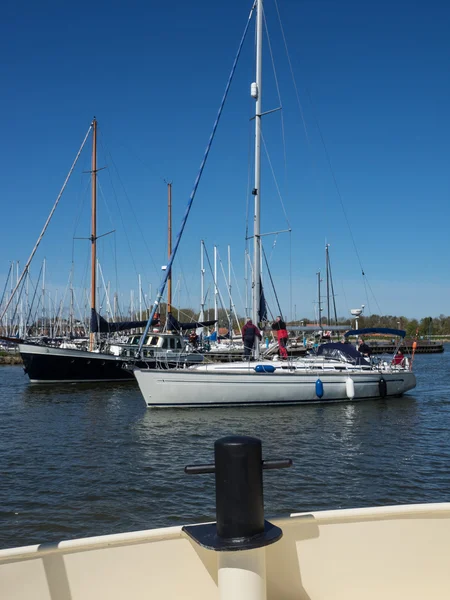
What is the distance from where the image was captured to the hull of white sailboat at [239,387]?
19.3 metres

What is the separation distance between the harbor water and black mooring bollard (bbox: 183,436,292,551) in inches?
122

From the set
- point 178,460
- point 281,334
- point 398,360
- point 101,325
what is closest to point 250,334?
point 281,334

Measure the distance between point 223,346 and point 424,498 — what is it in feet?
115

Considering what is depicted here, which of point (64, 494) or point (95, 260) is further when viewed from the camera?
point (95, 260)

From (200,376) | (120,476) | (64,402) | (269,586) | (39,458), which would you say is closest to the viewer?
(269,586)

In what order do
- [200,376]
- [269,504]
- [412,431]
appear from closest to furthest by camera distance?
[269,504], [412,431], [200,376]

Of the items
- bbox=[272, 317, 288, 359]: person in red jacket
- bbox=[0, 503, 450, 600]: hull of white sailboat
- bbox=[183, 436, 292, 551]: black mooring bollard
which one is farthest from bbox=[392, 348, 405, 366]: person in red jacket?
bbox=[183, 436, 292, 551]: black mooring bollard

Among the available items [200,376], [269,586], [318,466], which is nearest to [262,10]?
[200,376]

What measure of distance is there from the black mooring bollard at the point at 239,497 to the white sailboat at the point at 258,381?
16723mm

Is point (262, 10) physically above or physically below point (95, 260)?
above

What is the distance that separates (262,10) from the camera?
2427 centimetres

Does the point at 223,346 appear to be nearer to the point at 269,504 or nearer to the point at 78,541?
the point at 269,504

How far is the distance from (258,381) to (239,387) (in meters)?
0.69

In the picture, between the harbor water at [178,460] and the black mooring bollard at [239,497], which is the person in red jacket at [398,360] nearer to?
the harbor water at [178,460]
